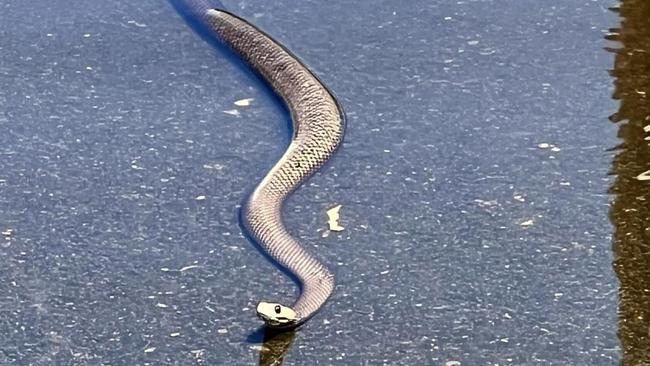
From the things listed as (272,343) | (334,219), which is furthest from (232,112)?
(272,343)

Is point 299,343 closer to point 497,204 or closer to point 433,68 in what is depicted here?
point 497,204

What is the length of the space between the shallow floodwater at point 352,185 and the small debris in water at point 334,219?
0.02 metres

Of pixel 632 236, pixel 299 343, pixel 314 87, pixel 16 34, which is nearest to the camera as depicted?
pixel 299 343

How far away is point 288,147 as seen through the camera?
4117 millimetres

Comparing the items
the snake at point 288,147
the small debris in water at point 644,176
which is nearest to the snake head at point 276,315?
the snake at point 288,147

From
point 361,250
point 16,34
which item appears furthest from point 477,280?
point 16,34

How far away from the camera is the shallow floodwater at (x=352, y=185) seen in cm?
328

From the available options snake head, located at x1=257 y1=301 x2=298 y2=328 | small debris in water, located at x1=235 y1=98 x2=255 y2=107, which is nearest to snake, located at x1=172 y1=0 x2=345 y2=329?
snake head, located at x1=257 y1=301 x2=298 y2=328

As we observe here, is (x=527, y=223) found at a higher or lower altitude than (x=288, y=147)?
higher

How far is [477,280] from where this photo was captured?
3.45 meters

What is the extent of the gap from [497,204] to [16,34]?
2.07 m

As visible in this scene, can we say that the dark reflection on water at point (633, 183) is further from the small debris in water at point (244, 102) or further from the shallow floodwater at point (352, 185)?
the small debris in water at point (244, 102)

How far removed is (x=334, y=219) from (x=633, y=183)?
33.7 inches

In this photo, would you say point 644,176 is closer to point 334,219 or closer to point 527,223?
point 527,223
